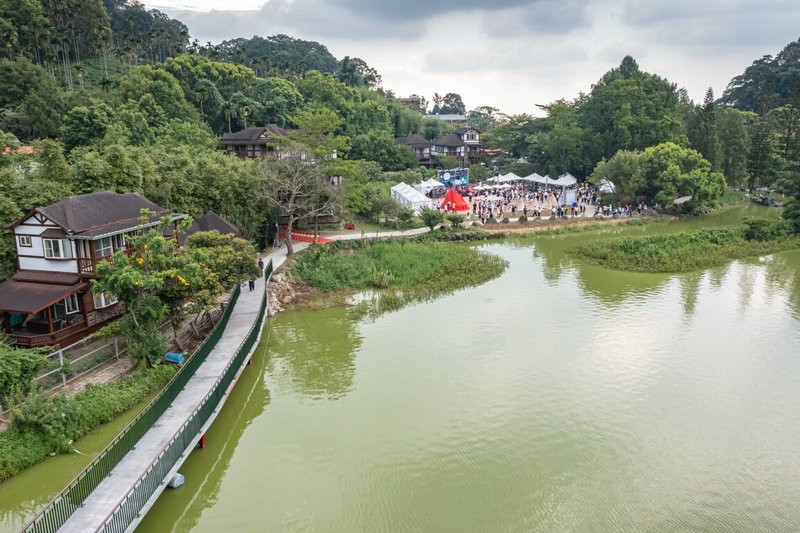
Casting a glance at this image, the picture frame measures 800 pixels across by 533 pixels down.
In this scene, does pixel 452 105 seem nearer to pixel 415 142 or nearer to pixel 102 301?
pixel 415 142

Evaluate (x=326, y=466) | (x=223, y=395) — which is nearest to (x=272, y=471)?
(x=326, y=466)

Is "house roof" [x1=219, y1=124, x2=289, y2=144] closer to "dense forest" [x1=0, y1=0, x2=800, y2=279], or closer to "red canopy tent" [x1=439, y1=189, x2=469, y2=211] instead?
"dense forest" [x1=0, y1=0, x2=800, y2=279]

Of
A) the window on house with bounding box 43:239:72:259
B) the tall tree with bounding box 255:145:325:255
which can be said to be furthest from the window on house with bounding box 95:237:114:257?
the tall tree with bounding box 255:145:325:255

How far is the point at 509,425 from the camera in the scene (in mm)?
15148

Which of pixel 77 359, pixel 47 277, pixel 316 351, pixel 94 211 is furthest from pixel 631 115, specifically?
pixel 77 359

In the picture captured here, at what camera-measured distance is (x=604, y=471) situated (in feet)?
42.9

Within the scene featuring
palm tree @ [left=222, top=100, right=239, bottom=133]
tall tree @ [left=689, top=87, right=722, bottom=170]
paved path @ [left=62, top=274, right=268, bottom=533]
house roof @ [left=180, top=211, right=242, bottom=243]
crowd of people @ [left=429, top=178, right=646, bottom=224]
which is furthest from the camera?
palm tree @ [left=222, top=100, right=239, bottom=133]

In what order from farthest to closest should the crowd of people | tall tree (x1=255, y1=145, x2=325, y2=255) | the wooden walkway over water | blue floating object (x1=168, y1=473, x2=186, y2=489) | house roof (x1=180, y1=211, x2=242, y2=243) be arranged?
the crowd of people → tall tree (x1=255, y1=145, x2=325, y2=255) → house roof (x1=180, y1=211, x2=242, y2=243) → blue floating object (x1=168, y1=473, x2=186, y2=489) → the wooden walkway over water

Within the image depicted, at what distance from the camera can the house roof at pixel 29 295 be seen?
57.8 feet

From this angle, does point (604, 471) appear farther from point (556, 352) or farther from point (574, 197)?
point (574, 197)

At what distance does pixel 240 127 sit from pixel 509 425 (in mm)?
56249

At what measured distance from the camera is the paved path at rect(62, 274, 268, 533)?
414 inches

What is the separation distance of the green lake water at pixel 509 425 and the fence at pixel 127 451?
1.07 metres

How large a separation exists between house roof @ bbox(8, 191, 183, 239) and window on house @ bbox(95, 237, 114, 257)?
47cm
